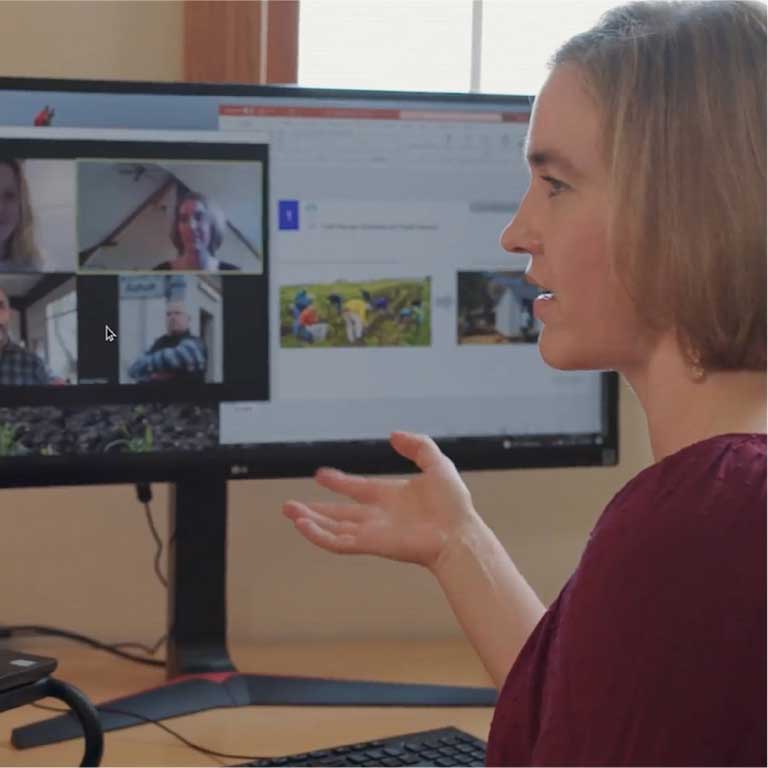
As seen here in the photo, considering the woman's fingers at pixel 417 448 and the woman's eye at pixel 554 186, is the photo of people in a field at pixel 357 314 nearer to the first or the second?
the woman's fingers at pixel 417 448

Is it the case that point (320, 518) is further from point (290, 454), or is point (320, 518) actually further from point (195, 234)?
point (195, 234)

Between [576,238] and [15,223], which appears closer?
[576,238]

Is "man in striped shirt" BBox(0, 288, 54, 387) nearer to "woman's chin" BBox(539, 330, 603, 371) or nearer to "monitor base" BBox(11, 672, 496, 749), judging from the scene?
"monitor base" BBox(11, 672, 496, 749)

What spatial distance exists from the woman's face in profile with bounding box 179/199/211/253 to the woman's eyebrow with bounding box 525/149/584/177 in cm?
45

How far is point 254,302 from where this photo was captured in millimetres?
1286

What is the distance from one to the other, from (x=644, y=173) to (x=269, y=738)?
59cm

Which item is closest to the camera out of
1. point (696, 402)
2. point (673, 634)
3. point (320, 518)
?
point (673, 634)

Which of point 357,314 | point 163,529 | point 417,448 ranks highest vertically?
point 357,314

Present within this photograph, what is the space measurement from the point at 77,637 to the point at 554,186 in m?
0.78

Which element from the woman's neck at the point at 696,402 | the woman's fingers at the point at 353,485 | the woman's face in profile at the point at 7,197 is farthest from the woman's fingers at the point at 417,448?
the woman's face in profile at the point at 7,197

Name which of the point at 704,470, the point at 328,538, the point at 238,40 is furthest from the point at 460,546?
the point at 238,40

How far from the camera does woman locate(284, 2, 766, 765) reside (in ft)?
2.32

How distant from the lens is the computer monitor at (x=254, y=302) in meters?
1.24

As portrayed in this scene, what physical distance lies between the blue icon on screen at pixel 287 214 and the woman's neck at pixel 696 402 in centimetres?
51
